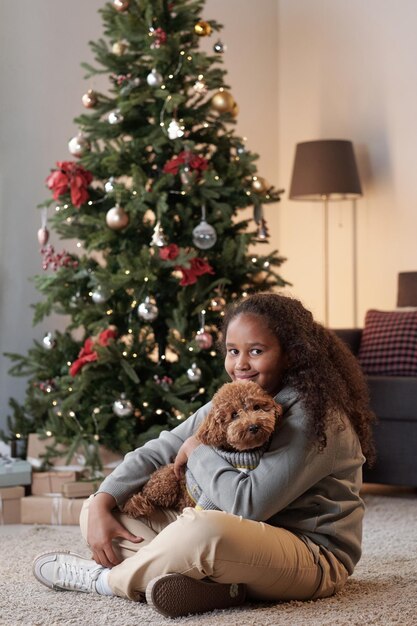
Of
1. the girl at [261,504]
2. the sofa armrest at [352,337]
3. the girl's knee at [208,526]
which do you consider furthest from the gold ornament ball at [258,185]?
the girl's knee at [208,526]

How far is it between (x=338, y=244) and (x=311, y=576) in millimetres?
3844

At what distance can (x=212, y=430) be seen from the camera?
2014 millimetres

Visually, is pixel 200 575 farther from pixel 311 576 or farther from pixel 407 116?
pixel 407 116

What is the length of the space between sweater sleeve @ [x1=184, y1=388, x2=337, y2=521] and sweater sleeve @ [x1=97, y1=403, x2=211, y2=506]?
22 centimetres

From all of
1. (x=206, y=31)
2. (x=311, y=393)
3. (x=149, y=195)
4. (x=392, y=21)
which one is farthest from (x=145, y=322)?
(x=392, y=21)

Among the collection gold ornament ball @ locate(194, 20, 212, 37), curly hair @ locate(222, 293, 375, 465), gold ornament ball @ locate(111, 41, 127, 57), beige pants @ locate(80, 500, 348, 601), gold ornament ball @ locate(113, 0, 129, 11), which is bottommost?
beige pants @ locate(80, 500, 348, 601)

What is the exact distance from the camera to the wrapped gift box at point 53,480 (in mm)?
3494

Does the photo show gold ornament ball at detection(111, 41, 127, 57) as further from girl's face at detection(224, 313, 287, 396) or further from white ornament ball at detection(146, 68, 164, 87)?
girl's face at detection(224, 313, 287, 396)

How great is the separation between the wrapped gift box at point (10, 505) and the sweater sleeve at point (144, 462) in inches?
51.3

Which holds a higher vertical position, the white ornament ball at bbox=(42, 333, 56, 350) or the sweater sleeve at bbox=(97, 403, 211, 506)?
the white ornament ball at bbox=(42, 333, 56, 350)

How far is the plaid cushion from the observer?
168 inches

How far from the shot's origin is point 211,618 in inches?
78.4

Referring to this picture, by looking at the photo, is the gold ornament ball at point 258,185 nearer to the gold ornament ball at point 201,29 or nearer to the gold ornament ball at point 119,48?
the gold ornament ball at point 201,29

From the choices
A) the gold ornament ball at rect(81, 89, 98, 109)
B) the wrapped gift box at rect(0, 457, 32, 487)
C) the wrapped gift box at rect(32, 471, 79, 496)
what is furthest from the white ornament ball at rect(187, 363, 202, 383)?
the gold ornament ball at rect(81, 89, 98, 109)
